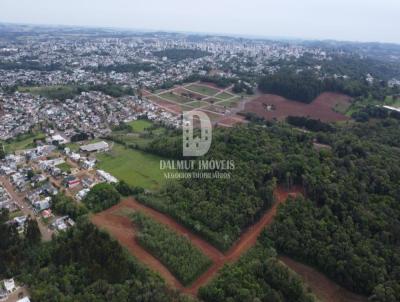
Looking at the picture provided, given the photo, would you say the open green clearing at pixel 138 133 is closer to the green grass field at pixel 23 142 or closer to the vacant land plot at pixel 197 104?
the green grass field at pixel 23 142

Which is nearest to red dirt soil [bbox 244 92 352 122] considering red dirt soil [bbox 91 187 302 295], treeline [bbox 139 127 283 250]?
treeline [bbox 139 127 283 250]

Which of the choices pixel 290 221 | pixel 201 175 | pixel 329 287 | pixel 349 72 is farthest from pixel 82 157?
pixel 349 72

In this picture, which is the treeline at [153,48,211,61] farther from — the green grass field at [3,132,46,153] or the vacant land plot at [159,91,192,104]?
the green grass field at [3,132,46,153]

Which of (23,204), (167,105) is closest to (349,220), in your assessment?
(23,204)

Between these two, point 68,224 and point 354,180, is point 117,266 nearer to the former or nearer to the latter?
point 68,224

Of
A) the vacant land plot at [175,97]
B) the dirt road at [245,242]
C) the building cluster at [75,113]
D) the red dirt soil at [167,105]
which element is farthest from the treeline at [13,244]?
the vacant land plot at [175,97]
